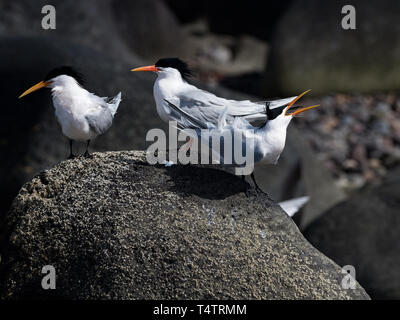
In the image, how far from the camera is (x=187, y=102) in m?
2.93

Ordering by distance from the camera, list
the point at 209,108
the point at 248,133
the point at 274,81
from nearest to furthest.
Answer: the point at 248,133 < the point at 209,108 < the point at 274,81

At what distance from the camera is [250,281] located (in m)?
2.86

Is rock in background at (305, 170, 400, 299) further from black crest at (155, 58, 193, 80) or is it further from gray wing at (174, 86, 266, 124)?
black crest at (155, 58, 193, 80)

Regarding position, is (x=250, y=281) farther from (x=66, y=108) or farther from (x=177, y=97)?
(x=66, y=108)

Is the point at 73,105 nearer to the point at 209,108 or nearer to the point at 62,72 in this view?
the point at 62,72

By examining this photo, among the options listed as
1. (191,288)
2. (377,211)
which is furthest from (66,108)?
(377,211)

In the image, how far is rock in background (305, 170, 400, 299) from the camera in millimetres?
4477

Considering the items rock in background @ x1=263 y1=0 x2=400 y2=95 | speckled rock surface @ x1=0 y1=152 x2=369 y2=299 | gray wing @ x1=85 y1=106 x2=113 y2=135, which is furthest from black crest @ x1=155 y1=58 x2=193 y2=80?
rock in background @ x1=263 y1=0 x2=400 y2=95

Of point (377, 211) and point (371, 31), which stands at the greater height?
point (371, 31)

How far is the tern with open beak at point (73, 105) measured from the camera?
2.92 metres

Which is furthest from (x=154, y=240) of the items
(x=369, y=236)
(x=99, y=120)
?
(x=369, y=236)

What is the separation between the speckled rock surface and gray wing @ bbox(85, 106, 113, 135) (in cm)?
23

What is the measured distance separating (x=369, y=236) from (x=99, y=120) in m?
2.46

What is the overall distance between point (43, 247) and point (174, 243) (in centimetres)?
62
